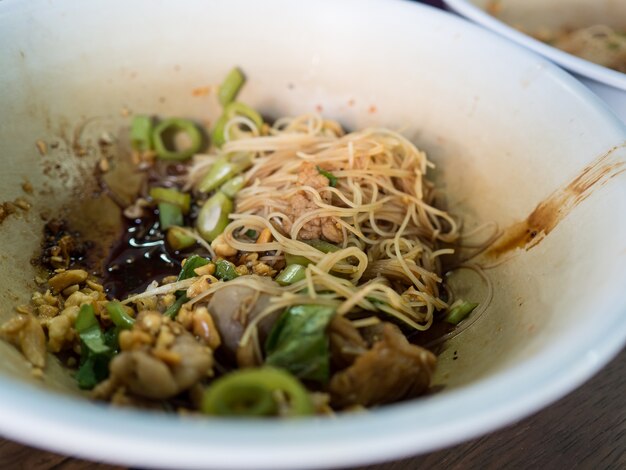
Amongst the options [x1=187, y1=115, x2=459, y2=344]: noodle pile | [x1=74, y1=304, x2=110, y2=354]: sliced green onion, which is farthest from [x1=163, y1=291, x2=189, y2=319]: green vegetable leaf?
[x1=74, y1=304, x2=110, y2=354]: sliced green onion

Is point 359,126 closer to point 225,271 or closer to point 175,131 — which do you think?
point 175,131

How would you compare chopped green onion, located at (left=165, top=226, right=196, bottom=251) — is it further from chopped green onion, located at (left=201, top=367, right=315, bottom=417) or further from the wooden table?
chopped green onion, located at (left=201, top=367, right=315, bottom=417)

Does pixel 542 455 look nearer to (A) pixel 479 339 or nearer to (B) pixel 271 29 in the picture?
(A) pixel 479 339

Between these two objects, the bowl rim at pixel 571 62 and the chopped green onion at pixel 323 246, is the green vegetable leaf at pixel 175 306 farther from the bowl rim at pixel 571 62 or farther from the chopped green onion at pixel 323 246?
the bowl rim at pixel 571 62

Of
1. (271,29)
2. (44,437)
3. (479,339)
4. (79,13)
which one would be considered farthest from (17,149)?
(479,339)

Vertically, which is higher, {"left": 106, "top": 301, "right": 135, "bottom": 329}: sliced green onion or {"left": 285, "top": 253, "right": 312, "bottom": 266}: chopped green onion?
{"left": 285, "top": 253, "right": 312, "bottom": 266}: chopped green onion

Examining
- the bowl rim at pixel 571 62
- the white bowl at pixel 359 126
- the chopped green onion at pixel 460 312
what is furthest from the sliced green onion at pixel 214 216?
the bowl rim at pixel 571 62

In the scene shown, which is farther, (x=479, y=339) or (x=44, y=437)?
(x=479, y=339)
